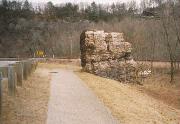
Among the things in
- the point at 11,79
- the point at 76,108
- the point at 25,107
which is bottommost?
the point at 76,108

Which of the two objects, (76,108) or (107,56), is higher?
(107,56)

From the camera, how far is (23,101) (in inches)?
574

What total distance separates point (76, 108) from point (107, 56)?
55.7ft

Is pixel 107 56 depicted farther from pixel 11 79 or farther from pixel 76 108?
pixel 76 108

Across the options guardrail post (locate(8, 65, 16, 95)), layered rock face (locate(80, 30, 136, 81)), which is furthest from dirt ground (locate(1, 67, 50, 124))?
layered rock face (locate(80, 30, 136, 81))

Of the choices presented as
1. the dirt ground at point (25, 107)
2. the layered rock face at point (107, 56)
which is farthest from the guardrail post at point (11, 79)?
the layered rock face at point (107, 56)

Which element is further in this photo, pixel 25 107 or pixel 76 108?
pixel 76 108

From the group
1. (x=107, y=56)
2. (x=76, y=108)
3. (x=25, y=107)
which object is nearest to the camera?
(x=25, y=107)

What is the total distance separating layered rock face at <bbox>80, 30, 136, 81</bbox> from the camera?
30.5 meters

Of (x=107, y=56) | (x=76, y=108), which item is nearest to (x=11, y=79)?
(x=76, y=108)

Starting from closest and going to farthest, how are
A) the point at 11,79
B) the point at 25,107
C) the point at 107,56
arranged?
the point at 25,107 → the point at 11,79 → the point at 107,56

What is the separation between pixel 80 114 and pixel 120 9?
120 m

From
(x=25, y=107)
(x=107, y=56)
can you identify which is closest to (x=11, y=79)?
(x=25, y=107)

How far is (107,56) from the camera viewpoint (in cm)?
3112
